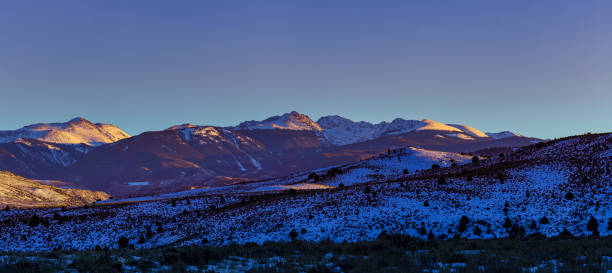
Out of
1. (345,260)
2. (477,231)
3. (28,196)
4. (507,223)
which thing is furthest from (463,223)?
(28,196)

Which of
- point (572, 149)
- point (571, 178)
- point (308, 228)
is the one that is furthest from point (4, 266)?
point (572, 149)

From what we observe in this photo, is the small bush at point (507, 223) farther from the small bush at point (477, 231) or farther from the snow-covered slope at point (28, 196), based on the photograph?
the snow-covered slope at point (28, 196)

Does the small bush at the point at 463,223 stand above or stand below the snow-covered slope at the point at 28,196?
above

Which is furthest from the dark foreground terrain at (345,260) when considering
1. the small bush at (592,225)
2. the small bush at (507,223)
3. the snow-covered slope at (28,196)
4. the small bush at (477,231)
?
the snow-covered slope at (28,196)

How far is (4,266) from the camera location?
18656 millimetres

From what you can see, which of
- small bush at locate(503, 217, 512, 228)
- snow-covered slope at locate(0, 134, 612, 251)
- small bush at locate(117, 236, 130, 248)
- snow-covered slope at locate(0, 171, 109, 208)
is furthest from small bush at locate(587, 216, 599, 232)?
snow-covered slope at locate(0, 171, 109, 208)

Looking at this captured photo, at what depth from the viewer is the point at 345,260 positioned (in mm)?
20438

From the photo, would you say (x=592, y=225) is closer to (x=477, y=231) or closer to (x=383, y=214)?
(x=477, y=231)

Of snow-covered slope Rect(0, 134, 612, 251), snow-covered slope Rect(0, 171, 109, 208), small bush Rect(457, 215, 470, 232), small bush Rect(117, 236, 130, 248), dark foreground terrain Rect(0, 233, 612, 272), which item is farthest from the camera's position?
snow-covered slope Rect(0, 171, 109, 208)

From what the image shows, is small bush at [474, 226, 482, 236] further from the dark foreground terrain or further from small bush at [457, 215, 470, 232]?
the dark foreground terrain

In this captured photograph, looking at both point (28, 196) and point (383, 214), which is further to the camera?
point (28, 196)

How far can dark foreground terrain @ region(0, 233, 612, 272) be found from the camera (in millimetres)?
18438

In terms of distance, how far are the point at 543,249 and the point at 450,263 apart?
568 cm

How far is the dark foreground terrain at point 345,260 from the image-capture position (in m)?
18.4
